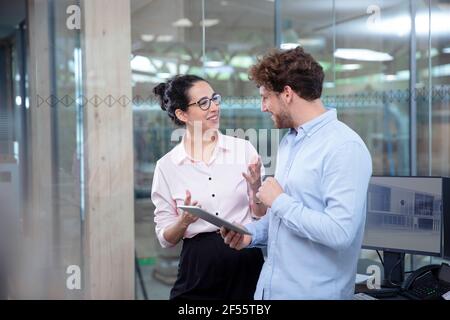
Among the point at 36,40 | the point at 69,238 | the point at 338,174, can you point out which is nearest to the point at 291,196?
the point at 338,174

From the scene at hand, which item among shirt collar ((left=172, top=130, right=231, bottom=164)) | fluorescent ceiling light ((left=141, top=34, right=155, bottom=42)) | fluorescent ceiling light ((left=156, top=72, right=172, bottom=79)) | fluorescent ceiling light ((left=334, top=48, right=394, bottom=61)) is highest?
fluorescent ceiling light ((left=141, top=34, right=155, bottom=42))

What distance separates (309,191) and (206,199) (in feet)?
2.45

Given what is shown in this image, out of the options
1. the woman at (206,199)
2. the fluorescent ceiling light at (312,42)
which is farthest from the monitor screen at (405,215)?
the fluorescent ceiling light at (312,42)

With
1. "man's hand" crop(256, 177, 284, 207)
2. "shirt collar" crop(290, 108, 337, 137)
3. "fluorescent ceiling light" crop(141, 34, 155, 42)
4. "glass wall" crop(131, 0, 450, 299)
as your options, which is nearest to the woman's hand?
"man's hand" crop(256, 177, 284, 207)

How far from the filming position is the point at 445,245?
8.45 feet

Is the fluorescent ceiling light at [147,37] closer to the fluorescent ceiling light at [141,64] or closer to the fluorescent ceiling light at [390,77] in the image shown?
the fluorescent ceiling light at [141,64]

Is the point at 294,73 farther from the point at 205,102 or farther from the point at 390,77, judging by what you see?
the point at 390,77

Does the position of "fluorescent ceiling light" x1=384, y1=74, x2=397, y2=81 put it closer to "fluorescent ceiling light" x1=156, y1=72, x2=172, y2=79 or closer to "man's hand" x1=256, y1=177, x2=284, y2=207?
"fluorescent ceiling light" x1=156, y1=72, x2=172, y2=79

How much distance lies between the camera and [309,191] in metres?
1.84

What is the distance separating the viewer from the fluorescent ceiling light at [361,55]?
4402 millimetres

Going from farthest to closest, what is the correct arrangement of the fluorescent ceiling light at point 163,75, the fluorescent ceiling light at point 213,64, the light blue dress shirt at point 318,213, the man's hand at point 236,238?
the fluorescent ceiling light at point 213,64
the fluorescent ceiling light at point 163,75
the man's hand at point 236,238
the light blue dress shirt at point 318,213

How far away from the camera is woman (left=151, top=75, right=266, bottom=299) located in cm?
247

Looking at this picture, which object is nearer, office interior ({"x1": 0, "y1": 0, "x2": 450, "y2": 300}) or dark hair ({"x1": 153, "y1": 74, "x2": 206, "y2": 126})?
dark hair ({"x1": 153, "y1": 74, "x2": 206, "y2": 126})

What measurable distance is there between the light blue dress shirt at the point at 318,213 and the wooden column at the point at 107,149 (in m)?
1.85
